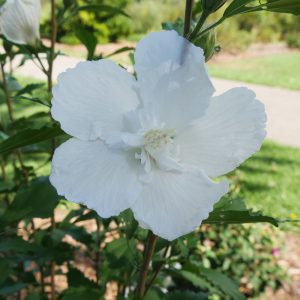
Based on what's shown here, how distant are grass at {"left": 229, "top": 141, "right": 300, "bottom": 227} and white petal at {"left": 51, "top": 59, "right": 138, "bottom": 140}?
266 centimetres

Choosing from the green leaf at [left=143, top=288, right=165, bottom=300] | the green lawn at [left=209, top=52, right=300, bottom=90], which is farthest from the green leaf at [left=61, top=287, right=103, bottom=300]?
the green lawn at [left=209, top=52, right=300, bottom=90]

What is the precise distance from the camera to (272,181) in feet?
13.5

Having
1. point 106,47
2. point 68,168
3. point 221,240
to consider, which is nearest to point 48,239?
point 68,168

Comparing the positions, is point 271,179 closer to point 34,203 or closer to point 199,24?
point 34,203

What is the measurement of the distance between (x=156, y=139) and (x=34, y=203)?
564 millimetres

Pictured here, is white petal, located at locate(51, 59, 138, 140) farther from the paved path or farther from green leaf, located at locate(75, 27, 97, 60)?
the paved path

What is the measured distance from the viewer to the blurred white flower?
1135 millimetres

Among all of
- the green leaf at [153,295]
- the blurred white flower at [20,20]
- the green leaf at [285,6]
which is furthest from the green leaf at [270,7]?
the green leaf at [153,295]

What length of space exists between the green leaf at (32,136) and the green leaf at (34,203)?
30 centimetres

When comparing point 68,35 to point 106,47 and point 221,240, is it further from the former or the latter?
point 221,240

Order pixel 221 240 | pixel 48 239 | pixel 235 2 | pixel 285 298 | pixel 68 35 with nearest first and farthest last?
pixel 235 2, pixel 48 239, pixel 285 298, pixel 221 240, pixel 68 35

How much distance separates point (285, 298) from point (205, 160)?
2076mm

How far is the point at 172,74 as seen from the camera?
67cm

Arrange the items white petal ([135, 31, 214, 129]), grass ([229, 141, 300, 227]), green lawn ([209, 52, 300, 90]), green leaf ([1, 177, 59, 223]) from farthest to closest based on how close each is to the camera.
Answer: green lawn ([209, 52, 300, 90]) < grass ([229, 141, 300, 227]) < green leaf ([1, 177, 59, 223]) < white petal ([135, 31, 214, 129])
